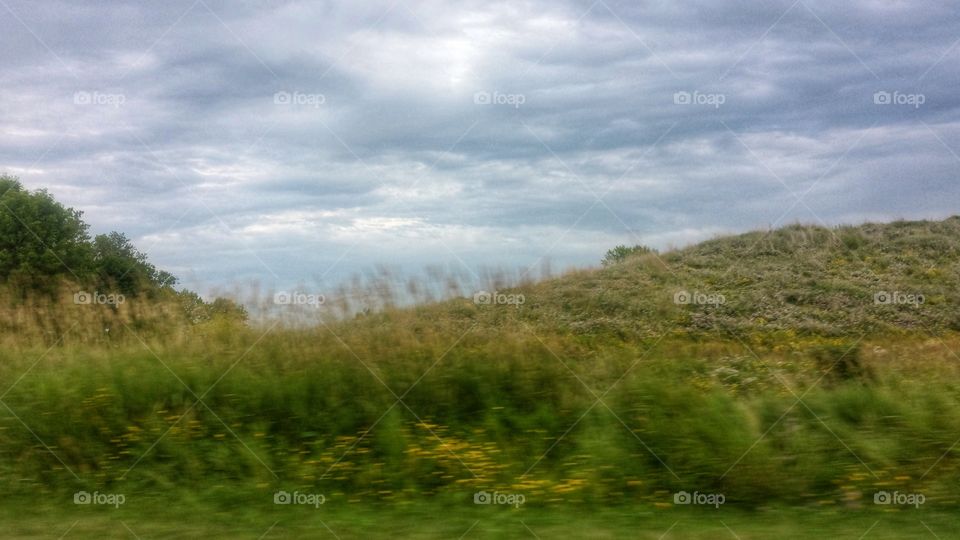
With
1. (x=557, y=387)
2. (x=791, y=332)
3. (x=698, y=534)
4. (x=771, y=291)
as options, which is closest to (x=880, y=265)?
(x=771, y=291)

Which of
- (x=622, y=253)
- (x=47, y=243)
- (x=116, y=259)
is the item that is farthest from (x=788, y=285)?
(x=47, y=243)

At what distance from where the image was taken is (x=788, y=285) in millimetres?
34906

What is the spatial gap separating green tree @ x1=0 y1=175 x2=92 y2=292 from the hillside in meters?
20.3

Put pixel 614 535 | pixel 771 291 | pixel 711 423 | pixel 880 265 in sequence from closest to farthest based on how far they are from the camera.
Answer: pixel 614 535 < pixel 711 423 < pixel 771 291 < pixel 880 265

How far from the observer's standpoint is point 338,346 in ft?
34.9

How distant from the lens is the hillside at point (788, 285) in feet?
92.8

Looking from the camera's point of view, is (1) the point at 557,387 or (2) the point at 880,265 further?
(2) the point at 880,265

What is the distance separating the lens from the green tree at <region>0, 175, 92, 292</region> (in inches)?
1398

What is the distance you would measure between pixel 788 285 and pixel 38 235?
31.9 meters

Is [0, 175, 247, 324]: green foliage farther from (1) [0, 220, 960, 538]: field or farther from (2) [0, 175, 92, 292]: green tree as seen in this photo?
(1) [0, 220, 960, 538]: field

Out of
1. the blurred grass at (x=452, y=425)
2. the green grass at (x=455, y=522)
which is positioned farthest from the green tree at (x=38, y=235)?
the green grass at (x=455, y=522)

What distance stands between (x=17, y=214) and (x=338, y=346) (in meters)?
33.7

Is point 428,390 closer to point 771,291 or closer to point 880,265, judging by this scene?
point 771,291

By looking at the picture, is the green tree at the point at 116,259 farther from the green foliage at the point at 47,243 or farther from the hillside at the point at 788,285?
the hillside at the point at 788,285
